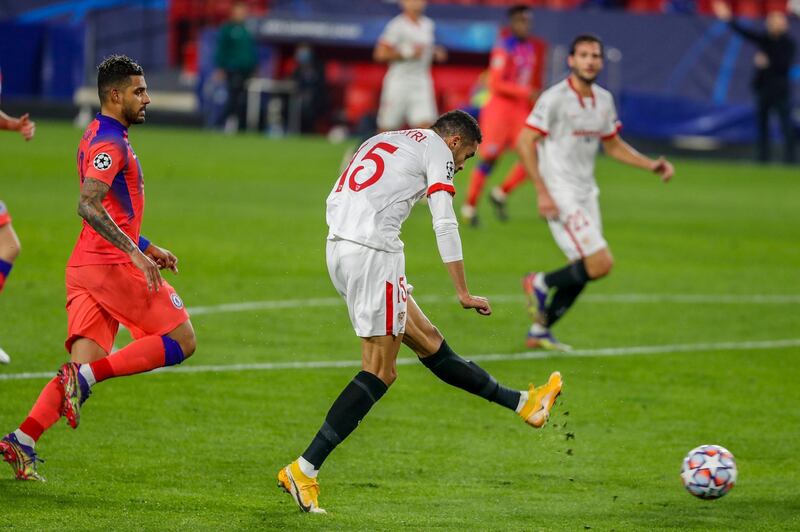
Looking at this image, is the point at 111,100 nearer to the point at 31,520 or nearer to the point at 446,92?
the point at 31,520

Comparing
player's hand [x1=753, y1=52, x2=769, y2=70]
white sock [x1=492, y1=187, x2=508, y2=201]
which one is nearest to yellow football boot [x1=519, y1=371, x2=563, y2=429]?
white sock [x1=492, y1=187, x2=508, y2=201]

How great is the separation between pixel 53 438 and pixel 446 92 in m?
26.8

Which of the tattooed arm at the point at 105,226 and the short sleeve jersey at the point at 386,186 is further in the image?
the short sleeve jersey at the point at 386,186

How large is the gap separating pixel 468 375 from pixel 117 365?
5.95 ft

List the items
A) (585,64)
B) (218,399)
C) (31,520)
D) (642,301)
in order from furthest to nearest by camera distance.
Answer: (642,301), (585,64), (218,399), (31,520)

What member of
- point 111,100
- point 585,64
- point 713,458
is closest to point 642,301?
point 585,64

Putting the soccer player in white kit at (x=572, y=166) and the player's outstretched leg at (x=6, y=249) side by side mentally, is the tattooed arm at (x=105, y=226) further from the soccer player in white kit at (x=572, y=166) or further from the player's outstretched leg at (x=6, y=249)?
the soccer player in white kit at (x=572, y=166)

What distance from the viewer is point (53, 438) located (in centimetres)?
809

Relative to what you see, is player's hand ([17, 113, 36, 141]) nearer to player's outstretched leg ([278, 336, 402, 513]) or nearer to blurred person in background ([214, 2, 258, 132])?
player's outstretched leg ([278, 336, 402, 513])

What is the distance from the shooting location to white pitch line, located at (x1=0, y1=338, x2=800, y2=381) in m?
10.2

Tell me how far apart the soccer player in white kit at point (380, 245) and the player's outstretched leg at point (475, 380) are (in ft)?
1.46

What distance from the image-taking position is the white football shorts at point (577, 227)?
1098 centimetres

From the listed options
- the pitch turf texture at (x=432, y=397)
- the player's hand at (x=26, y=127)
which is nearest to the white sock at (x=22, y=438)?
the pitch turf texture at (x=432, y=397)

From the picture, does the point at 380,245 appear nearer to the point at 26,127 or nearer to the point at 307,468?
the point at 307,468
